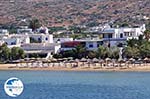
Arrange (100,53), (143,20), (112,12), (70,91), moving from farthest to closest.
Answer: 1. (112,12)
2. (143,20)
3. (100,53)
4. (70,91)

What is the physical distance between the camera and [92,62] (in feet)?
287

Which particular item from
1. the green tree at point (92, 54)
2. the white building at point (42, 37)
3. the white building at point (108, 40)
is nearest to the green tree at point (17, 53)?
the white building at point (108, 40)

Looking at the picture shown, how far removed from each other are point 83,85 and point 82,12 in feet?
384

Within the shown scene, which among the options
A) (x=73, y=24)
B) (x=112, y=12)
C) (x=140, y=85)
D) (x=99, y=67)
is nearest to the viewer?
A: (x=140, y=85)

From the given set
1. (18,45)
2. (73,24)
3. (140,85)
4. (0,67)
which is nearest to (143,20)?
(73,24)

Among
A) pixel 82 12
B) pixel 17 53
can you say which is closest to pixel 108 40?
pixel 17 53

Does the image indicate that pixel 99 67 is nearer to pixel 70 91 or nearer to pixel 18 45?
pixel 18 45

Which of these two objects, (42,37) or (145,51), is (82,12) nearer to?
(42,37)

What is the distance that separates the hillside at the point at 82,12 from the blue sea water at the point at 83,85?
247 feet

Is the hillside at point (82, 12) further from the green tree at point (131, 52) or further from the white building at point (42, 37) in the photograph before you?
the green tree at point (131, 52)

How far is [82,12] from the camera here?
182m

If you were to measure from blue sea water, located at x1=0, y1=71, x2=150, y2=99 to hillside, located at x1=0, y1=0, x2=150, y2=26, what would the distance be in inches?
2962

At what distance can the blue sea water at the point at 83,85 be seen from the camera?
176 feet

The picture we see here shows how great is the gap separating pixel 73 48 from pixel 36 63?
8.95 metres
